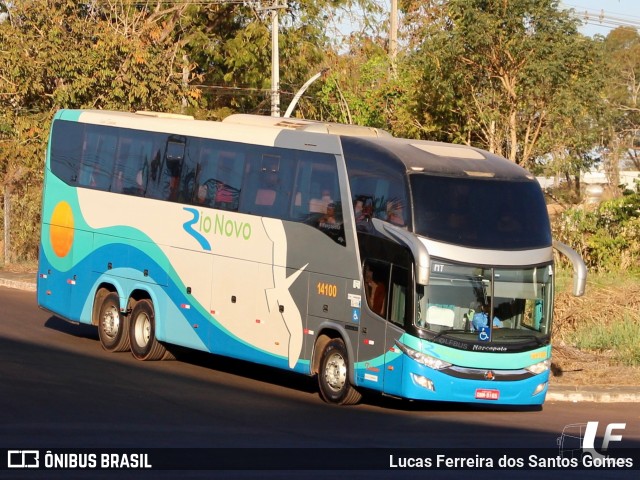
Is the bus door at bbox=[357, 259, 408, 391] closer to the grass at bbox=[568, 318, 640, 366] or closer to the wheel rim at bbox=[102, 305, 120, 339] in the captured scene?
the wheel rim at bbox=[102, 305, 120, 339]

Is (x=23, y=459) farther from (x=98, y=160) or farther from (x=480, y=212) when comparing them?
(x=98, y=160)

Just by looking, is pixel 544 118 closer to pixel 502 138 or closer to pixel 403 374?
pixel 502 138

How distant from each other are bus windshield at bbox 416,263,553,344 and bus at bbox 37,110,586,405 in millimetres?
20

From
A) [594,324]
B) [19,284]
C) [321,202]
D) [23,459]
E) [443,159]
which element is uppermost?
[443,159]

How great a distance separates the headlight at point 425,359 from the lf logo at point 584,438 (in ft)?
5.74

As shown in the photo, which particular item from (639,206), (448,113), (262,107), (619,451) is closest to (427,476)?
(619,451)

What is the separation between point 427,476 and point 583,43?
1990 cm

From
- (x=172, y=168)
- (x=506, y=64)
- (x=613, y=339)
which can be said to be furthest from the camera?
(x=506, y=64)

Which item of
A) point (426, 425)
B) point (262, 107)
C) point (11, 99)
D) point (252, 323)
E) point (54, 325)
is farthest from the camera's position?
point (262, 107)

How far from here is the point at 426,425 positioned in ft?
49.8

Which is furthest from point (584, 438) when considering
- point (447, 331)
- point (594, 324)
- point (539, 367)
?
point (594, 324)

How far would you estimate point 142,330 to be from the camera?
20594 mm

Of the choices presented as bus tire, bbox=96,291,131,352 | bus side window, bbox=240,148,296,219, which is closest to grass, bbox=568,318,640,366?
bus side window, bbox=240,148,296,219

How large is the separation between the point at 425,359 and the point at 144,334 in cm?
661
